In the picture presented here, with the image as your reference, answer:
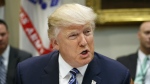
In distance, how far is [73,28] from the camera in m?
2.08

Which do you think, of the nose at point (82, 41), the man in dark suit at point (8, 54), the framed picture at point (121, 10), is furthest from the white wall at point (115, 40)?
the nose at point (82, 41)

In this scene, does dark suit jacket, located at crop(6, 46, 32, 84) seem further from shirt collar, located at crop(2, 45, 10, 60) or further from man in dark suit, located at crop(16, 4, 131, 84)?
man in dark suit, located at crop(16, 4, 131, 84)

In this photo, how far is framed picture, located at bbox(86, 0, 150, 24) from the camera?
205 inches

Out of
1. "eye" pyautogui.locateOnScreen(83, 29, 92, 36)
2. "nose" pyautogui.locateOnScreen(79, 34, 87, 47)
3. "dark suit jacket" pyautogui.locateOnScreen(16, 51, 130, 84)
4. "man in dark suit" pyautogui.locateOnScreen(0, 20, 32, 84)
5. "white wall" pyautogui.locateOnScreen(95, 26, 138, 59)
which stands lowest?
"white wall" pyautogui.locateOnScreen(95, 26, 138, 59)

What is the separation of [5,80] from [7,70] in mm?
152

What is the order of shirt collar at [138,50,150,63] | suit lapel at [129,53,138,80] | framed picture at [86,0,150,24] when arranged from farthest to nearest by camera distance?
framed picture at [86,0,150,24] → shirt collar at [138,50,150,63] → suit lapel at [129,53,138,80]

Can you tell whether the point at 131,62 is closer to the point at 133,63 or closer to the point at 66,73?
the point at 133,63

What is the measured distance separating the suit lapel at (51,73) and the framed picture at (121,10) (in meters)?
2.88

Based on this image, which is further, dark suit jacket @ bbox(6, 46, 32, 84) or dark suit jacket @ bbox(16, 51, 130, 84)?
dark suit jacket @ bbox(6, 46, 32, 84)

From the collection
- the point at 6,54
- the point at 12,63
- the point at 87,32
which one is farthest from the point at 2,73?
the point at 87,32

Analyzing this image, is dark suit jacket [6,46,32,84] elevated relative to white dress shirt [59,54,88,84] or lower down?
lower down

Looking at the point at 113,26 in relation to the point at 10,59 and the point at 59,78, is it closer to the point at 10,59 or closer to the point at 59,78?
the point at 10,59

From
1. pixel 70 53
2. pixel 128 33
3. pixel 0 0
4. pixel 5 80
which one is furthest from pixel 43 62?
pixel 128 33

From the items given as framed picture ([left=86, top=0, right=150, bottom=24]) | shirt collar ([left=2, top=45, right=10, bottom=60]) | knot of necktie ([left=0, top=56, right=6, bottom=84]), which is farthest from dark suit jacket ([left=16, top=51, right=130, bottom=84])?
framed picture ([left=86, top=0, right=150, bottom=24])
